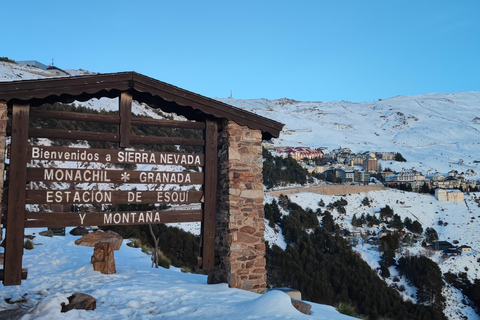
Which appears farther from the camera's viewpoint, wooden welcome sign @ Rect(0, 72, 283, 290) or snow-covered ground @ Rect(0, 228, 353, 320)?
wooden welcome sign @ Rect(0, 72, 283, 290)

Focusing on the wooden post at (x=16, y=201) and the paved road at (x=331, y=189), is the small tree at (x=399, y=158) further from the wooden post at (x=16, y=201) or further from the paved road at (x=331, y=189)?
the wooden post at (x=16, y=201)

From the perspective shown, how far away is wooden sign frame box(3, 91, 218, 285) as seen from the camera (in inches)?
242

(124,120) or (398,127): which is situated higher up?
(398,127)

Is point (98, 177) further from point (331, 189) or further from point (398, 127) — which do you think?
point (398, 127)

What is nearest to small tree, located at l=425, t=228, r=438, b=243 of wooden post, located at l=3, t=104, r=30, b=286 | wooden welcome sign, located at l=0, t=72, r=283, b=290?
wooden welcome sign, located at l=0, t=72, r=283, b=290

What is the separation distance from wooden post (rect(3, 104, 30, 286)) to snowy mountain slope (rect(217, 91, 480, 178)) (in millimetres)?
82341

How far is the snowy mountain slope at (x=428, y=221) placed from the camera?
1200 inches

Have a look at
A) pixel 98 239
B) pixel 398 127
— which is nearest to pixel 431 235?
pixel 98 239

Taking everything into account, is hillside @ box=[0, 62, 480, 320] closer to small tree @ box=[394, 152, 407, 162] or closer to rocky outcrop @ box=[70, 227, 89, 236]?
small tree @ box=[394, 152, 407, 162]

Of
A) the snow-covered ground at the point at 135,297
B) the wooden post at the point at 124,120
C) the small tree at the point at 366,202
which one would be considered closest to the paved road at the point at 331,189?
the small tree at the point at 366,202

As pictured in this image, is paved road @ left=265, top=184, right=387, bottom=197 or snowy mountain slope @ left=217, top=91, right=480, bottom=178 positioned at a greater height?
snowy mountain slope @ left=217, top=91, right=480, bottom=178

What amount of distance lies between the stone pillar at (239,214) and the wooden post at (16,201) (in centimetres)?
332

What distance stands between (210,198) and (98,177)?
2.03m

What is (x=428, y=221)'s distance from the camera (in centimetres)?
4703
